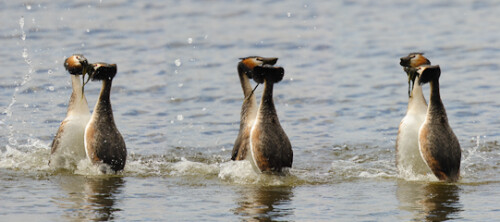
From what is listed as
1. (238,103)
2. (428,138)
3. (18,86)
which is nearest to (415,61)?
(428,138)

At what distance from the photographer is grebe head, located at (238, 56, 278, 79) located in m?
12.8

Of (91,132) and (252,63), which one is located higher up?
(252,63)

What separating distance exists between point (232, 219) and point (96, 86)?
33.1ft

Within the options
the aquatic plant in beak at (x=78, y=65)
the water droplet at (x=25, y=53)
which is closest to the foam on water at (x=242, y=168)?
the aquatic plant in beak at (x=78, y=65)

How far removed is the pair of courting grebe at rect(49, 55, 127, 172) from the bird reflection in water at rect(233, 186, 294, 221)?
188cm

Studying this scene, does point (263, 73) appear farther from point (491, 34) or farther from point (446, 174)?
point (491, 34)

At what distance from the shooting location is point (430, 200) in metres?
10.8

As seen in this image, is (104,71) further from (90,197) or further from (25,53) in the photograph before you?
(25,53)

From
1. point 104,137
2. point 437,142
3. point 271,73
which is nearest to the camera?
point 437,142

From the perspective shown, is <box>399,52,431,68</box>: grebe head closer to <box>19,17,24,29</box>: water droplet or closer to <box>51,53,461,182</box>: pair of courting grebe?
<box>51,53,461,182</box>: pair of courting grebe

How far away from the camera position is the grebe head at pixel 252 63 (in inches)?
503

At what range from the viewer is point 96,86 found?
19.6m

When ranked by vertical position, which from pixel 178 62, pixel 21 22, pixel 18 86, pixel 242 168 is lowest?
pixel 242 168

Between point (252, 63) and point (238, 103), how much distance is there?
5011mm
